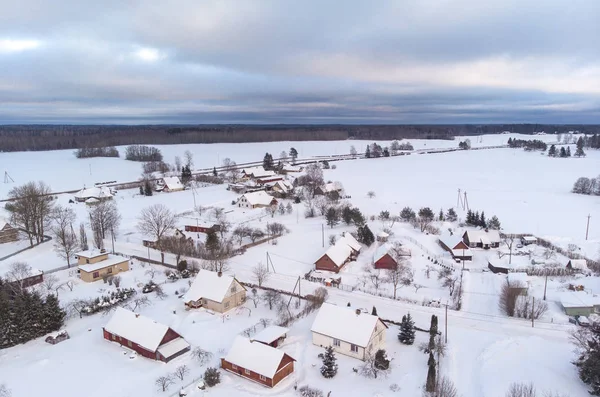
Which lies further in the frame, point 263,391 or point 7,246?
point 7,246

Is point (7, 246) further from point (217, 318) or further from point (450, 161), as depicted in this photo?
point (450, 161)

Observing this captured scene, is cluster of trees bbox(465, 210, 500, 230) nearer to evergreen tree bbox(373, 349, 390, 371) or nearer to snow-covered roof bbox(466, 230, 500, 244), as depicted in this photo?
snow-covered roof bbox(466, 230, 500, 244)

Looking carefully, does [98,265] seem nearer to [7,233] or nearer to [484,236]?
[7,233]

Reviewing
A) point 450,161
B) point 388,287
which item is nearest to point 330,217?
point 388,287

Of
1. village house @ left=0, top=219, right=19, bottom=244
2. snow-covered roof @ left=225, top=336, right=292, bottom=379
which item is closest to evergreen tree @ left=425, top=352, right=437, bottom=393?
snow-covered roof @ left=225, top=336, right=292, bottom=379

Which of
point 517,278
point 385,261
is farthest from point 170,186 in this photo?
point 517,278
